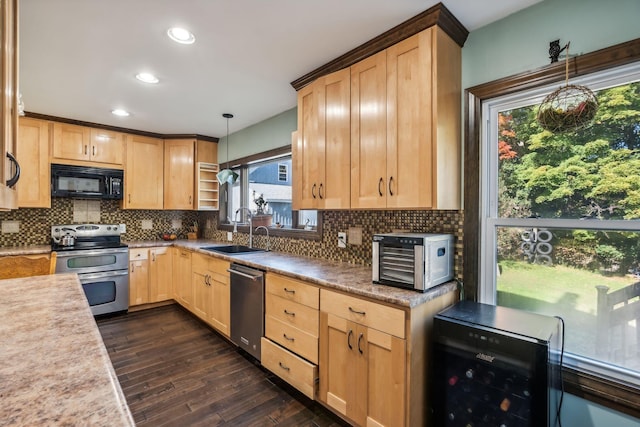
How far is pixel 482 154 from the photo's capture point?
1.86 metres

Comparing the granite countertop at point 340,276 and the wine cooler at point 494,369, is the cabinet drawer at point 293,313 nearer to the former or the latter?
the granite countertop at point 340,276

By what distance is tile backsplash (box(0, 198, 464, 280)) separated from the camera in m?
2.07

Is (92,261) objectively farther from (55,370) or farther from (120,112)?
(55,370)

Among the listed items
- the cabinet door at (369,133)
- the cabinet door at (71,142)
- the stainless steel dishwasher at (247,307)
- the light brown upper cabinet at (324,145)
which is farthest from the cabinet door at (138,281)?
the cabinet door at (369,133)

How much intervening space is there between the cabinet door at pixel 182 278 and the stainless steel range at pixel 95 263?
563 millimetres

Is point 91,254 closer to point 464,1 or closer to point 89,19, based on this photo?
point 89,19

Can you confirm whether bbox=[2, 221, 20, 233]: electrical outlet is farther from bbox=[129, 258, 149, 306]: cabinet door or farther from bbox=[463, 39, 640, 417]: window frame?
bbox=[463, 39, 640, 417]: window frame

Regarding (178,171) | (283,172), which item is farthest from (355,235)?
(178,171)

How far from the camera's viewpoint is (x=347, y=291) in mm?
1800

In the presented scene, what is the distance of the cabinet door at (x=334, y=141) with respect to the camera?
85.6 inches

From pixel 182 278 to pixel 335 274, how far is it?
8.73 ft

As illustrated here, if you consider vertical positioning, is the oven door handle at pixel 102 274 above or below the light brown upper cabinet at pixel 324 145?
below

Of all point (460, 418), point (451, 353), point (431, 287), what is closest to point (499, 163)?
point (431, 287)

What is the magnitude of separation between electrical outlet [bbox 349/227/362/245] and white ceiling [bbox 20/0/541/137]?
4.28ft
